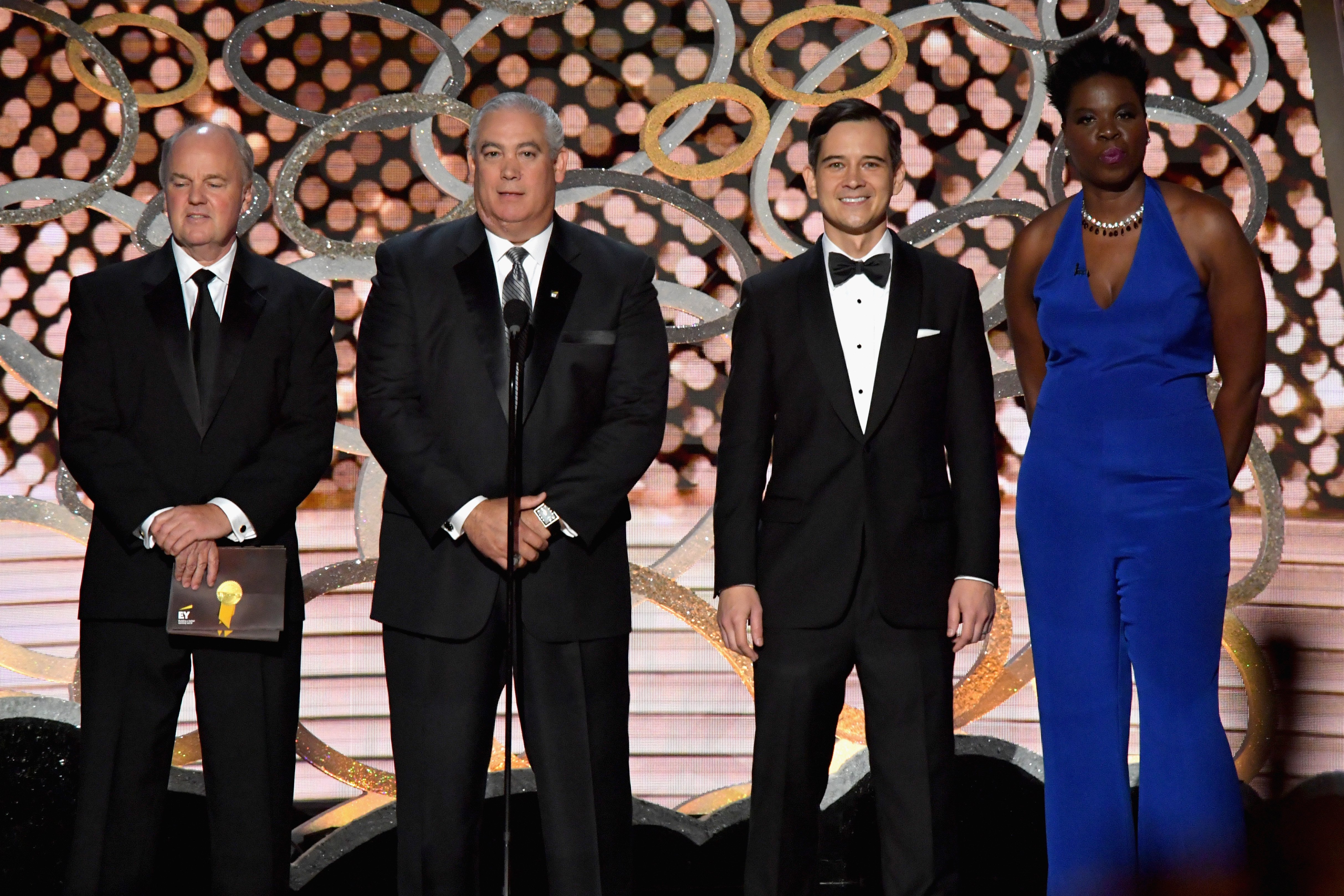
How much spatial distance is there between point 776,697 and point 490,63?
204 centimetres

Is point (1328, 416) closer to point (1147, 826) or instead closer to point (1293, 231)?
point (1293, 231)

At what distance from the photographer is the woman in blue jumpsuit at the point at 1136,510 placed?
106 inches

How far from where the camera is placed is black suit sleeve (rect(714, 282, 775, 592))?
110 inches

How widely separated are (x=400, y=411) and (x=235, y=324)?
0.47 metres

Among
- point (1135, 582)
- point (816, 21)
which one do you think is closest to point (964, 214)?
point (816, 21)

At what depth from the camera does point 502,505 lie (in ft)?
8.44

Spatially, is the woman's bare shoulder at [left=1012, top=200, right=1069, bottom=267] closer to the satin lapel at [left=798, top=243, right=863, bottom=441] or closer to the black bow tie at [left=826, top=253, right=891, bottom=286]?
the black bow tie at [left=826, top=253, right=891, bottom=286]

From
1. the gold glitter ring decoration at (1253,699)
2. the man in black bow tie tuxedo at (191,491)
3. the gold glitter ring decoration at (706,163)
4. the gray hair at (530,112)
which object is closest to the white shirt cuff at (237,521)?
the man in black bow tie tuxedo at (191,491)

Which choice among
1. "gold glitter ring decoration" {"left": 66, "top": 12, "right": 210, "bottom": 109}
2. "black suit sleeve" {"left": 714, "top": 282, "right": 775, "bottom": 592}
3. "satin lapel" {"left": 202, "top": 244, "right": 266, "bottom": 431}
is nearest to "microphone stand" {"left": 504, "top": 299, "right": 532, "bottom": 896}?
"black suit sleeve" {"left": 714, "top": 282, "right": 775, "bottom": 592}

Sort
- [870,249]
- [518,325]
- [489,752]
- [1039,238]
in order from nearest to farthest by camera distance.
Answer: [518,325], [489,752], [870,249], [1039,238]

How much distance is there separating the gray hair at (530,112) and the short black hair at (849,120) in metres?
0.56

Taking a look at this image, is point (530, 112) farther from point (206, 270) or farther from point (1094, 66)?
point (1094, 66)

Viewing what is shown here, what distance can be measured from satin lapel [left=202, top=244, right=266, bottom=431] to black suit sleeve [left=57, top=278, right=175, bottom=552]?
7.0 inches

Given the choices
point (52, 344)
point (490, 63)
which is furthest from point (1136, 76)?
point (52, 344)
